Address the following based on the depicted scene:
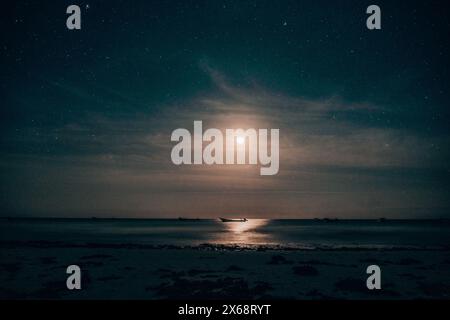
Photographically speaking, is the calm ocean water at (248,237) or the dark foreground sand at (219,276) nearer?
the dark foreground sand at (219,276)

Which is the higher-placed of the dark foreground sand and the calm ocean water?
the dark foreground sand

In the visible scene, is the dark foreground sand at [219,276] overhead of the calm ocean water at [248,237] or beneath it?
overhead

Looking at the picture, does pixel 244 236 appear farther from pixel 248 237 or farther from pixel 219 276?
pixel 219 276

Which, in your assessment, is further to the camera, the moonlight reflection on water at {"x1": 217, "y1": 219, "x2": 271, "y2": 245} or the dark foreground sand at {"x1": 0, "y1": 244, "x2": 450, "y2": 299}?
the moonlight reflection on water at {"x1": 217, "y1": 219, "x2": 271, "y2": 245}

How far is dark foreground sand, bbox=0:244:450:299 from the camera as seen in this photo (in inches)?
610

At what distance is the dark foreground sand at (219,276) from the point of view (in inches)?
610

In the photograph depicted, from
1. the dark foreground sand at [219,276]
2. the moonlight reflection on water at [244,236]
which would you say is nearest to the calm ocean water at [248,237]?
the moonlight reflection on water at [244,236]

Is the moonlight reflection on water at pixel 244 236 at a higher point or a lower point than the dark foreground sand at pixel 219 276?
lower

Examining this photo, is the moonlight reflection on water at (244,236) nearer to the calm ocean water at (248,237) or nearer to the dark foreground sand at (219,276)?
the calm ocean water at (248,237)

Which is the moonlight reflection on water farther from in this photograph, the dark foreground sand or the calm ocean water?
the dark foreground sand

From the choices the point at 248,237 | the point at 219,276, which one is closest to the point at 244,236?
the point at 248,237

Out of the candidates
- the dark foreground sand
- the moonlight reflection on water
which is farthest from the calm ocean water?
the dark foreground sand

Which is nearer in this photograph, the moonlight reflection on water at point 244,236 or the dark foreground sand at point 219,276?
the dark foreground sand at point 219,276

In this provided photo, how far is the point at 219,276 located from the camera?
18.7 meters
